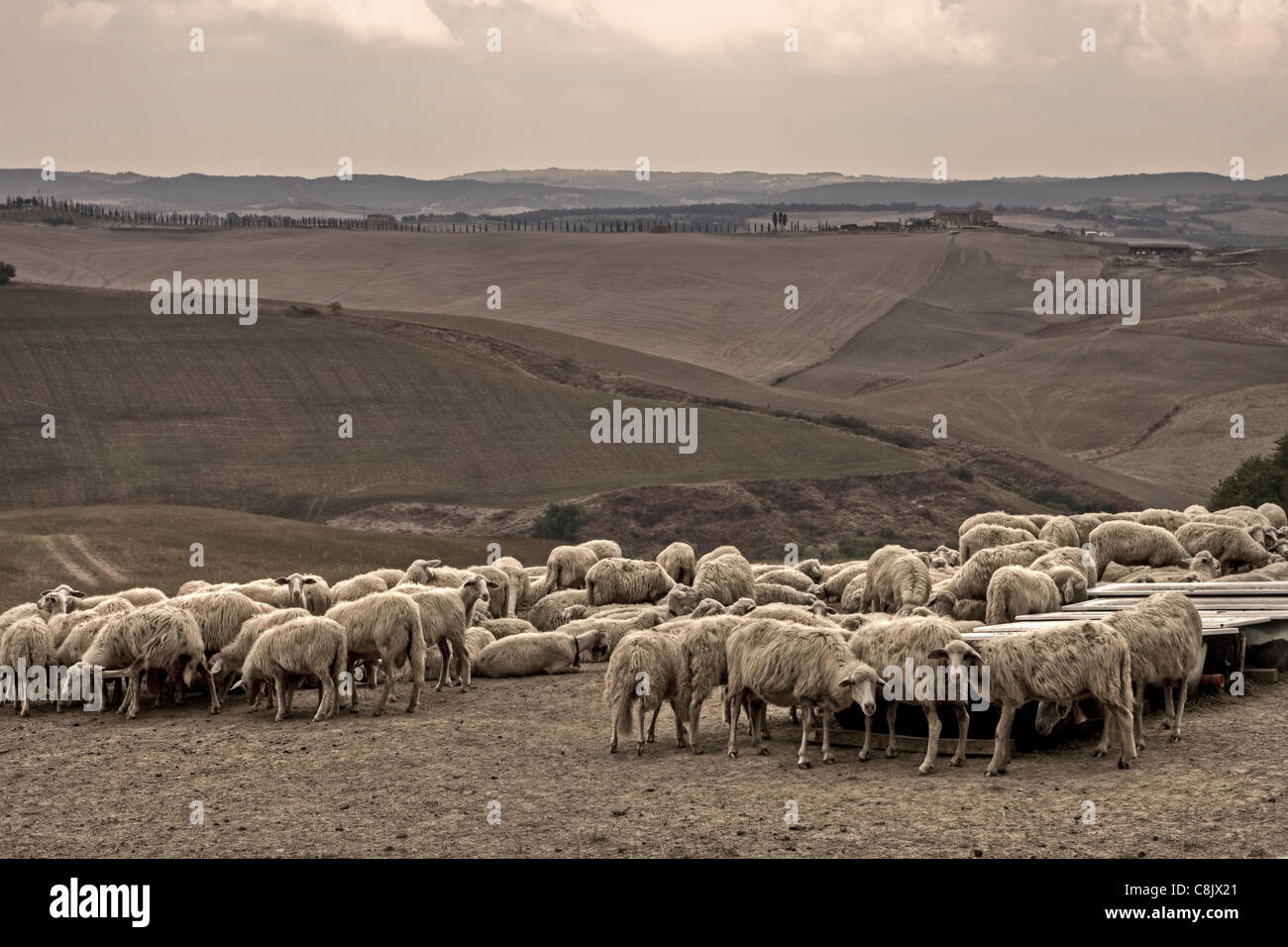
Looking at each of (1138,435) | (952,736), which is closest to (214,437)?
(1138,435)

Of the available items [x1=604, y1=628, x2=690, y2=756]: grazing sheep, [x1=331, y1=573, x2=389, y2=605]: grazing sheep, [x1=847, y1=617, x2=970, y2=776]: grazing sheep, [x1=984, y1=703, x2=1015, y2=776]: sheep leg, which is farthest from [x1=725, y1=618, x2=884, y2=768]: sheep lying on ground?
[x1=331, y1=573, x2=389, y2=605]: grazing sheep

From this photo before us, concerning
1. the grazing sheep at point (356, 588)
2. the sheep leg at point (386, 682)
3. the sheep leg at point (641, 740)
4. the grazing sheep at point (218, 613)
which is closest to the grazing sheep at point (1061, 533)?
the grazing sheep at point (356, 588)

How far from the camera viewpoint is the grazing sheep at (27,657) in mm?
19891

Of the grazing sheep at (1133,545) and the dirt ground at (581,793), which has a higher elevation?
the grazing sheep at (1133,545)

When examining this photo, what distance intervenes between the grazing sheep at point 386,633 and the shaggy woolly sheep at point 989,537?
475 inches

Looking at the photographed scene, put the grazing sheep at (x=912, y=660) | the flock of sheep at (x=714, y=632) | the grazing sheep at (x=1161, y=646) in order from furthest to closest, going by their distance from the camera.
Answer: the grazing sheep at (x=1161, y=646) → the flock of sheep at (x=714, y=632) → the grazing sheep at (x=912, y=660)

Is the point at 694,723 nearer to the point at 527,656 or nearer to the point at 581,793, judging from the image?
the point at 581,793

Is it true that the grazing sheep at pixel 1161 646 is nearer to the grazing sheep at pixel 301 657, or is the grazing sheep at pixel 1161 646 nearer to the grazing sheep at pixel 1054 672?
the grazing sheep at pixel 1054 672

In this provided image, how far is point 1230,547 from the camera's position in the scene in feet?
85.1

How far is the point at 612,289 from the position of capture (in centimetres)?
16188

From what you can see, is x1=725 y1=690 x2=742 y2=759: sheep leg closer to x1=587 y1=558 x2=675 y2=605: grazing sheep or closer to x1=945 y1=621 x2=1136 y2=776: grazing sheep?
x1=945 y1=621 x2=1136 y2=776: grazing sheep

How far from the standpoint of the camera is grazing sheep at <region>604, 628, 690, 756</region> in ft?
54.4
